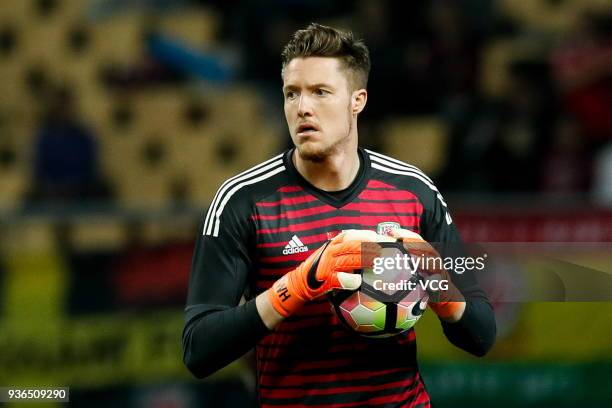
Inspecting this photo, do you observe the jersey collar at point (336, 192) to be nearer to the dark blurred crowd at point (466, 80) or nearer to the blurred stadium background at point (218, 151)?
the blurred stadium background at point (218, 151)

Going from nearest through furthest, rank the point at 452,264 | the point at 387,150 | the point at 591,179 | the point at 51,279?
→ 1. the point at 452,264
2. the point at 51,279
3. the point at 591,179
4. the point at 387,150

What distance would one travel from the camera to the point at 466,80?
903 centimetres

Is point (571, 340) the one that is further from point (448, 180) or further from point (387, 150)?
point (387, 150)

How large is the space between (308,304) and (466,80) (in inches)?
218

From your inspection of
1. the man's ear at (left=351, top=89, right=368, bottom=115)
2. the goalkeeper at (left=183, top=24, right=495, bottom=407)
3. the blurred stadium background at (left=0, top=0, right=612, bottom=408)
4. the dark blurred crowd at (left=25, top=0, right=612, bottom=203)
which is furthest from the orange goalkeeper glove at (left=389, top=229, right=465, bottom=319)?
the dark blurred crowd at (left=25, top=0, right=612, bottom=203)

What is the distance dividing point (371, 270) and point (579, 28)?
19.8ft

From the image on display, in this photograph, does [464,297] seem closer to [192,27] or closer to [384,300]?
[384,300]

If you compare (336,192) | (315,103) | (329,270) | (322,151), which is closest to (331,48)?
(315,103)

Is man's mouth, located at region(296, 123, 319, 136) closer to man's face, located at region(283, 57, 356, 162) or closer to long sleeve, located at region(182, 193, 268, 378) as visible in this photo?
man's face, located at region(283, 57, 356, 162)

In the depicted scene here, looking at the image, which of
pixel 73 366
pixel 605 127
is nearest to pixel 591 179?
pixel 605 127

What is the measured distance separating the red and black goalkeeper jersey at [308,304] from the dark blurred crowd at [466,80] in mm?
4251

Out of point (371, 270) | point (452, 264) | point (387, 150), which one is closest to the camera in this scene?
point (371, 270)

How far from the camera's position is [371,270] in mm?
3496

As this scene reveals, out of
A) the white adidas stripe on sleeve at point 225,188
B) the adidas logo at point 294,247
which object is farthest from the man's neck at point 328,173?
the adidas logo at point 294,247
